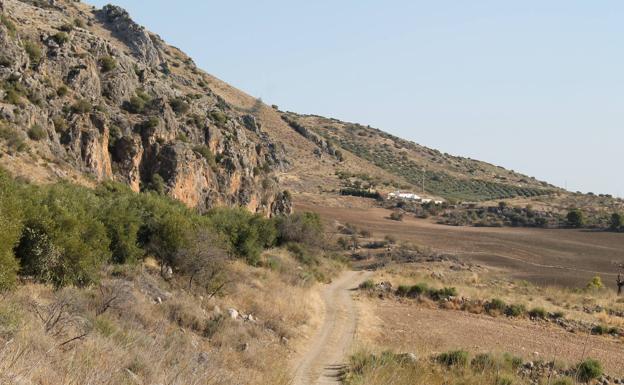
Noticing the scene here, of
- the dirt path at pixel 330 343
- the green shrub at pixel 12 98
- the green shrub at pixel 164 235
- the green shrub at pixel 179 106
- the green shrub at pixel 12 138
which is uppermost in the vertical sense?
the green shrub at pixel 179 106

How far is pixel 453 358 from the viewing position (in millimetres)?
15586

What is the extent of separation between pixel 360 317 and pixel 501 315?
338 inches

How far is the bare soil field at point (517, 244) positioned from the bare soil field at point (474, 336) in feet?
72.9

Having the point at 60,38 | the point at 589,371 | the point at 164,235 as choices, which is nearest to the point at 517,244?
the point at 589,371

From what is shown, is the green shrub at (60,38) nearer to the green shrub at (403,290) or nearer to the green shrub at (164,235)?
the green shrub at (164,235)

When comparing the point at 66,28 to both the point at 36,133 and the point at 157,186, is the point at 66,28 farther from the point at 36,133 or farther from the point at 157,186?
A: the point at 157,186

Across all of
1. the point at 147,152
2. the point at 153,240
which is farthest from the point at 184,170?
the point at 153,240

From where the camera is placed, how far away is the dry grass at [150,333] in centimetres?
585

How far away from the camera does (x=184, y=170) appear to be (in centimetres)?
4119

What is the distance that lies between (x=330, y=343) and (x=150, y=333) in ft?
31.2

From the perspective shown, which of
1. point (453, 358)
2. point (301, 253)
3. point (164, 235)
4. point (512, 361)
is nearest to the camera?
point (453, 358)

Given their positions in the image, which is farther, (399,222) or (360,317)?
(399,222)

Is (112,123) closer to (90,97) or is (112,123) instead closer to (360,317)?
(90,97)

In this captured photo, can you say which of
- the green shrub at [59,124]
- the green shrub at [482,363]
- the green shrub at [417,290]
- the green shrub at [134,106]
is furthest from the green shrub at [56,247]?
the green shrub at [134,106]
